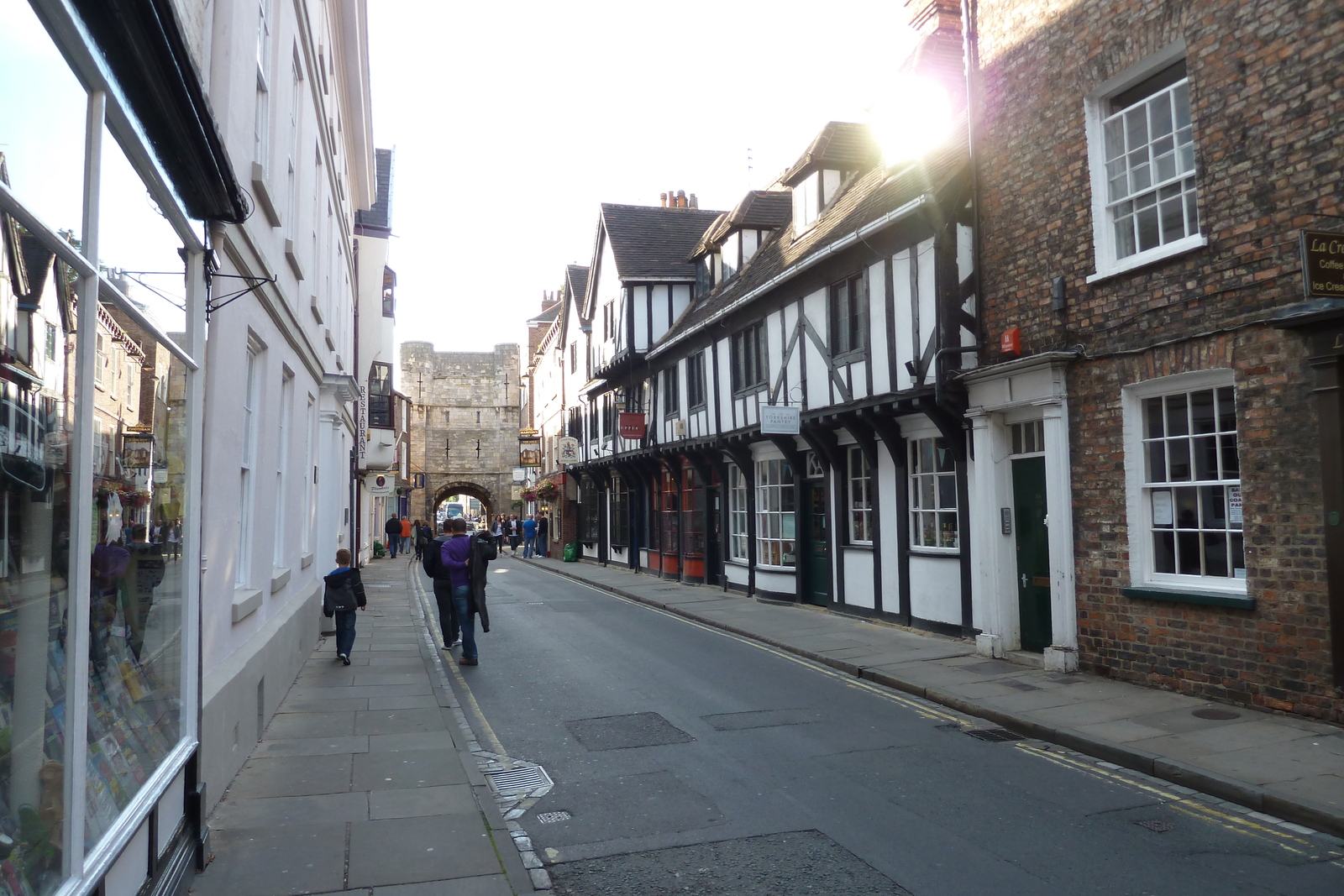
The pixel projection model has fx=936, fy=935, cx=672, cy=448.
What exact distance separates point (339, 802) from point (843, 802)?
311 centimetres

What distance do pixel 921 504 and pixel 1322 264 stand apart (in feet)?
22.3

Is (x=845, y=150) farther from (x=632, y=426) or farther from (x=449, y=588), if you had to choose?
(x=449, y=588)

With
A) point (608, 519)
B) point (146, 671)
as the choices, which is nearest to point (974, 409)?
point (146, 671)

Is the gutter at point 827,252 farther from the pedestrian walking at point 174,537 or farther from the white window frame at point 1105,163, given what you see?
the pedestrian walking at point 174,537

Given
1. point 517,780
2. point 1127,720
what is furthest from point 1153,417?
point 517,780

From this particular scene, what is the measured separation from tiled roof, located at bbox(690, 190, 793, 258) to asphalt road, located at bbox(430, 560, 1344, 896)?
43.6 feet

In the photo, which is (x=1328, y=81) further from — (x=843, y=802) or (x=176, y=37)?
(x=176, y=37)

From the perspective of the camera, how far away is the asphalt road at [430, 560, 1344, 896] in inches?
182

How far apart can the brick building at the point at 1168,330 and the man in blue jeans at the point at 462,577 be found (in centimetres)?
613

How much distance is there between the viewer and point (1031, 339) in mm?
10203

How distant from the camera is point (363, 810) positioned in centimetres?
563

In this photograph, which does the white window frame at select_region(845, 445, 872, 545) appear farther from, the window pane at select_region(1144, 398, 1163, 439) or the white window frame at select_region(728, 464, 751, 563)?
the window pane at select_region(1144, 398, 1163, 439)

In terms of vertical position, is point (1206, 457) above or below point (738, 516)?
above

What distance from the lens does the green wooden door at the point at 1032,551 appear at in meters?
10.4
